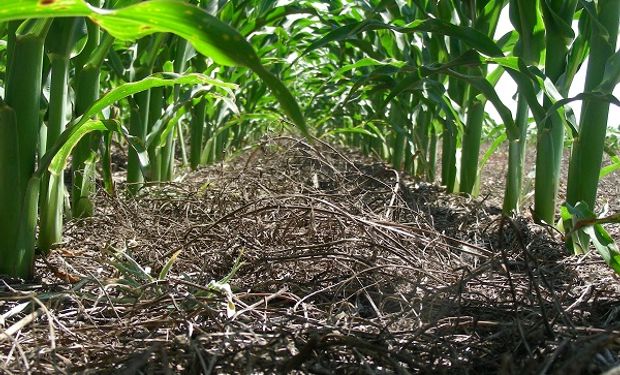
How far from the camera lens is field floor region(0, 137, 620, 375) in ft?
2.20

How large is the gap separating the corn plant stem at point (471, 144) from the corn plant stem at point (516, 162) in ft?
1.09

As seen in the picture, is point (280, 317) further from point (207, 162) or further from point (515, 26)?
point (207, 162)

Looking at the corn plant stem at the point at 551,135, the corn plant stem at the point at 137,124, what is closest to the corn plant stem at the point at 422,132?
the corn plant stem at the point at 551,135

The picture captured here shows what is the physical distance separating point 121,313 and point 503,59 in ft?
3.03

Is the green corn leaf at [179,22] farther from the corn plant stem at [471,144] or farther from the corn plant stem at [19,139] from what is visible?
the corn plant stem at [471,144]

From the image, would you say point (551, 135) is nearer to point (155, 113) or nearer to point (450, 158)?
point (450, 158)

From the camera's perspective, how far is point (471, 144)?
2193mm

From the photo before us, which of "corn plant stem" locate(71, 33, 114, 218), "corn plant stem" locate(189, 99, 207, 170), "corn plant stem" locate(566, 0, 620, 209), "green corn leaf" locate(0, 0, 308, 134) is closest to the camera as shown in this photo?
"green corn leaf" locate(0, 0, 308, 134)

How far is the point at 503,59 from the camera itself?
1.34 meters

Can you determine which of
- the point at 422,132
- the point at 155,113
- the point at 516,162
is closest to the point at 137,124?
the point at 155,113

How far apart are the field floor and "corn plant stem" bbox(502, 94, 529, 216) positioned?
1.02 ft

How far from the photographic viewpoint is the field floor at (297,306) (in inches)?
26.4

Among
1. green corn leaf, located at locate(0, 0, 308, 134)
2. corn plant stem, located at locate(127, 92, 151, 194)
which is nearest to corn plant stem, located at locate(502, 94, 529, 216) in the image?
corn plant stem, located at locate(127, 92, 151, 194)

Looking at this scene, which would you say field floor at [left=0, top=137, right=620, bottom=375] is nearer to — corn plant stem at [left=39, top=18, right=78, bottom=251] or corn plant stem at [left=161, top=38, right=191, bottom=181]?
corn plant stem at [left=39, top=18, right=78, bottom=251]
